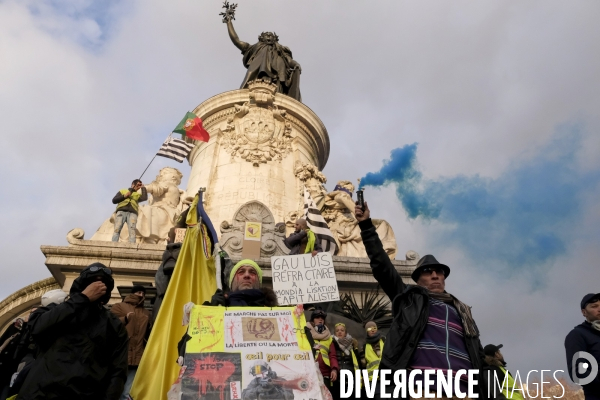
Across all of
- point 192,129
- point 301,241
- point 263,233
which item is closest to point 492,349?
point 301,241

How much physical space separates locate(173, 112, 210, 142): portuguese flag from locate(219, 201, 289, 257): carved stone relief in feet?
16.4

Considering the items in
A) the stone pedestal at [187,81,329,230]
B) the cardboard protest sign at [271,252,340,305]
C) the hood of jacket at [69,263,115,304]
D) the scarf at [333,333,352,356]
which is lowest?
the scarf at [333,333,352,356]

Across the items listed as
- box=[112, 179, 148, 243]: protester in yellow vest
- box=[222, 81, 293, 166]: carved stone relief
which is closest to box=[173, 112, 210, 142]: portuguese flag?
box=[222, 81, 293, 166]: carved stone relief

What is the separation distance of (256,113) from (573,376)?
478 inches

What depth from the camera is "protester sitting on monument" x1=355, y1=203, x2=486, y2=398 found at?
3.17 m

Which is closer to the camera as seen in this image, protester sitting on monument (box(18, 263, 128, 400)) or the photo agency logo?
protester sitting on monument (box(18, 263, 128, 400))

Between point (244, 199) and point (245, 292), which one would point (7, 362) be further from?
point (244, 199)

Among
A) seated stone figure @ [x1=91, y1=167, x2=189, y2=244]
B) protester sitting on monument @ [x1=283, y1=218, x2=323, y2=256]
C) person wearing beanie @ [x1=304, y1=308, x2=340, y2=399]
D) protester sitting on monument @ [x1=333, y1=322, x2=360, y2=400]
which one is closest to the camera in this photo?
person wearing beanie @ [x1=304, y1=308, x2=340, y2=399]

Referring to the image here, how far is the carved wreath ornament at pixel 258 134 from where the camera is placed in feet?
45.9

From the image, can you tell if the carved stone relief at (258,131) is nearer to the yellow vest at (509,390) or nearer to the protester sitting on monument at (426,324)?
the protester sitting on monument at (426,324)

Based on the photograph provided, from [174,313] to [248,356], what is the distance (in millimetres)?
2074

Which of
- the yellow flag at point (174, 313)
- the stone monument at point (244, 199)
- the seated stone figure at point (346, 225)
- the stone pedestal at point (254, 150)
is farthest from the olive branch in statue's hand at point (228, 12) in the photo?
the yellow flag at point (174, 313)

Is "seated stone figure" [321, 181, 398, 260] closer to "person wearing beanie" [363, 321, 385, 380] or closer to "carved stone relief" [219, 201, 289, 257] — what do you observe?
"carved stone relief" [219, 201, 289, 257]

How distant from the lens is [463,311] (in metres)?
3.51
